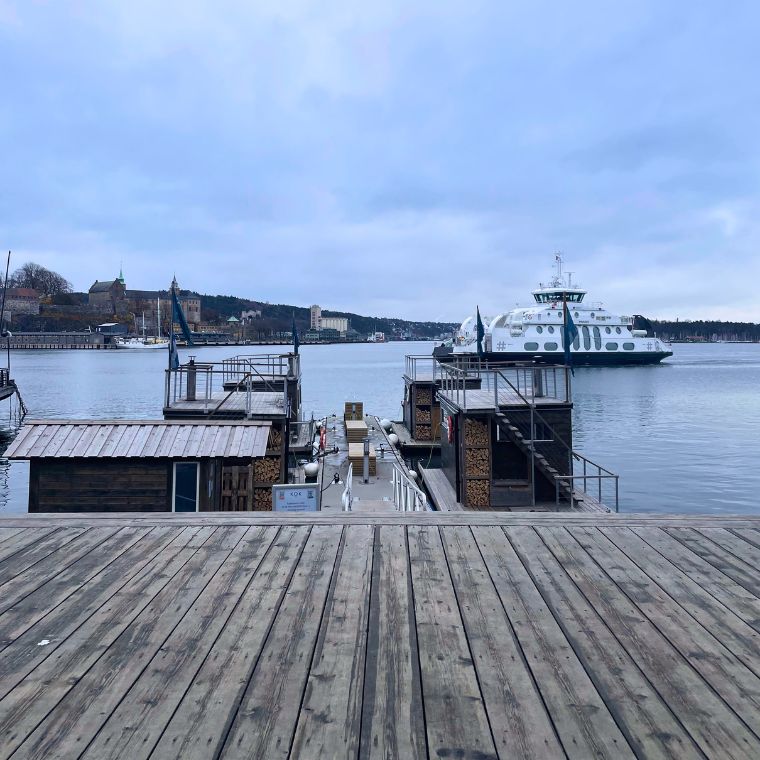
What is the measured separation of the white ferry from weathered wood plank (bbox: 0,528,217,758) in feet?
280

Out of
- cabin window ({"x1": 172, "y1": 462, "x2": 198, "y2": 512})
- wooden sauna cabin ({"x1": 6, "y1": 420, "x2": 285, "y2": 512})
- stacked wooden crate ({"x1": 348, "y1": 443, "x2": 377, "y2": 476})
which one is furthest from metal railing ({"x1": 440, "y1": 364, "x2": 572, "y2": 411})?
cabin window ({"x1": 172, "y1": 462, "x2": 198, "y2": 512})

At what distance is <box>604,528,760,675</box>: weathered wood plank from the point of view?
3711mm

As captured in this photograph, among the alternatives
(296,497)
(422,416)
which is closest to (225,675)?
(296,497)

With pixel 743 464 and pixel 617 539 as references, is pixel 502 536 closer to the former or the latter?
pixel 617 539

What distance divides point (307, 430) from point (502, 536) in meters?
30.2

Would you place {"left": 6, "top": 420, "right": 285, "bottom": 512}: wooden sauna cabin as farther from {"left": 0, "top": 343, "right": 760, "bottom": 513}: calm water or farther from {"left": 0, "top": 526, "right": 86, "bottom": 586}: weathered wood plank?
{"left": 0, "top": 343, "right": 760, "bottom": 513}: calm water

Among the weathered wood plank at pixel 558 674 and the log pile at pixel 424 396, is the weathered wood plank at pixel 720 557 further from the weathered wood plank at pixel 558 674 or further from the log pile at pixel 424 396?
the log pile at pixel 424 396

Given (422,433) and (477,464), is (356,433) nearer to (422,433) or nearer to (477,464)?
(422,433)

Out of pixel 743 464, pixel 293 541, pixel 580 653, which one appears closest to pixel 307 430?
pixel 743 464

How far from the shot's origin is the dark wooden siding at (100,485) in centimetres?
1088

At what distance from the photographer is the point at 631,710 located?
9.87 feet

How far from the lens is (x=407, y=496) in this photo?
1548 centimetres

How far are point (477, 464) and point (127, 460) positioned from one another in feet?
34.3

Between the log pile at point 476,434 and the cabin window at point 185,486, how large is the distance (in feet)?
29.3
